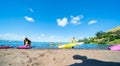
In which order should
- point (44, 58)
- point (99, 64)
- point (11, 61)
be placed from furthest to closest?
point (44, 58) → point (11, 61) → point (99, 64)

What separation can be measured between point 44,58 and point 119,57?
7.19m

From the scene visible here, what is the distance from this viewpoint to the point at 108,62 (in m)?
14.5

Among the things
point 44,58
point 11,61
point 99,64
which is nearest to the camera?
point 99,64

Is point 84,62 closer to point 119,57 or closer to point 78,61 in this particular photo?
point 78,61

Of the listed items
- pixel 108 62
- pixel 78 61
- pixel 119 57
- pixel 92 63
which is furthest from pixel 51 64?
pixel 119 57

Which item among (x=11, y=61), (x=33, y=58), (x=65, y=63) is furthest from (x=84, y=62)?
(x=11, y=61)

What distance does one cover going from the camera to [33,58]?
16266 mm

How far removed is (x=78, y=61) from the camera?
48.3ft

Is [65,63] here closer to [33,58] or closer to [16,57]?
[33,58]

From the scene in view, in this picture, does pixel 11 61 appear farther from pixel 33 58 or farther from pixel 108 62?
pixel 108 62

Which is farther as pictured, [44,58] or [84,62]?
[44,58]

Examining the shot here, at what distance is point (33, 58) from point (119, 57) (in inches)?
325

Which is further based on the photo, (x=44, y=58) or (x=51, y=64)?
(x=44, y=58)

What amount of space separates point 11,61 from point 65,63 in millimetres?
4869
